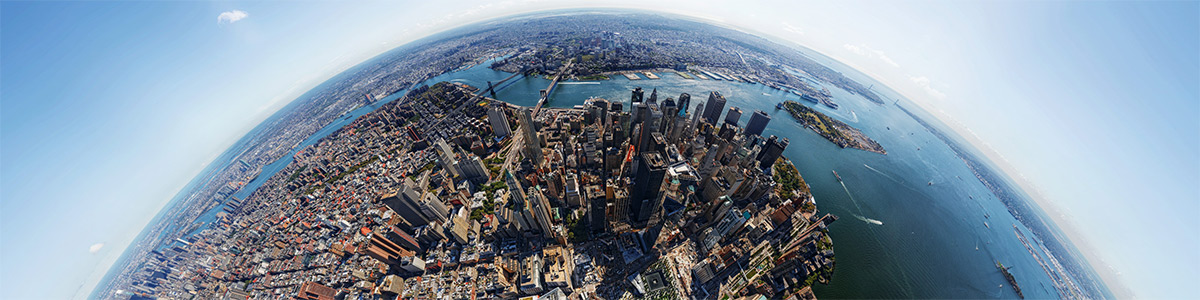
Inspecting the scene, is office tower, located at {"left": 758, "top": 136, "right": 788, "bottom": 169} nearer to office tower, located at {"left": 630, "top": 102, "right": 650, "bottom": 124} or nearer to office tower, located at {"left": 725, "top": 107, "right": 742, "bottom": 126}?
office tower, located at {"left": 725, "top": 107, "right": 742, "bottom": 126}

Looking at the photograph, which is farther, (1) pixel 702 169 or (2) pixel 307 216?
(2) pixel 307 216

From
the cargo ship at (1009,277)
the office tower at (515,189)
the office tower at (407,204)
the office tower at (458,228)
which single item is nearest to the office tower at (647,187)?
the office tower at (515,189)

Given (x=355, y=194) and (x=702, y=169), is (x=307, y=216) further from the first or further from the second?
(x=702, y=169)

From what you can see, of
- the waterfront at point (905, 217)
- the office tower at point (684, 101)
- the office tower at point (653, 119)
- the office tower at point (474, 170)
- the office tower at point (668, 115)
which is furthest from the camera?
the office tower at point (684, 101)

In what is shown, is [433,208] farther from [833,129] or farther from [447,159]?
[833,129]

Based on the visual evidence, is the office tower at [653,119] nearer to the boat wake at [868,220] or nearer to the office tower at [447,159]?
the office tower at [447,159]

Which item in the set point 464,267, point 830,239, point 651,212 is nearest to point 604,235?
point 651,212

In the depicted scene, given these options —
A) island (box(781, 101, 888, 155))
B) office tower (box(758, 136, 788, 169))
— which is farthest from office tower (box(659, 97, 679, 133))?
island (box(781, 101, 888, 155))
